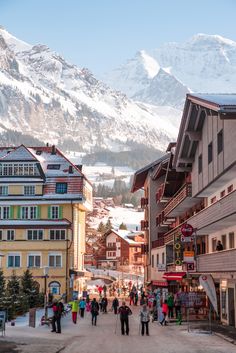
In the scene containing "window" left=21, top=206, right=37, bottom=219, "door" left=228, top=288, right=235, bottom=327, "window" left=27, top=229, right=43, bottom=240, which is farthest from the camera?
"window" left=21, top=206, right=37, bottom=219

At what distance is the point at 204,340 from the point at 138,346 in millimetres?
3649

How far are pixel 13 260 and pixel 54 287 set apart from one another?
5891 millimetres

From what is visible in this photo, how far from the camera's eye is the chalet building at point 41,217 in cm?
7600

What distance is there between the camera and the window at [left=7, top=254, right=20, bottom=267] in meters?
76.5

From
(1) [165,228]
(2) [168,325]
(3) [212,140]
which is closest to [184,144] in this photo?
(3) [212,140]

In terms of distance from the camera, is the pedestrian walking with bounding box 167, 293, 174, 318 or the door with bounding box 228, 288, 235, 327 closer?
the door with bounding box 228, 288, 235, 327

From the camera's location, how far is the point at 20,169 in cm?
8062

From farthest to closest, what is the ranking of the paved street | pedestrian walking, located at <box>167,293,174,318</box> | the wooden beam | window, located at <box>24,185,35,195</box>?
window, located at <box>24,185,35,195</box> → pedestrian walking, located at <box>167,293,174,318</box> → the wooden beam → the paved street

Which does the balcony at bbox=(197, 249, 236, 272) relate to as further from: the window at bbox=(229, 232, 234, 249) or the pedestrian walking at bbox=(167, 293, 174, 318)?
the pedestrian walking at bbox=(167, 293, 174, 318)

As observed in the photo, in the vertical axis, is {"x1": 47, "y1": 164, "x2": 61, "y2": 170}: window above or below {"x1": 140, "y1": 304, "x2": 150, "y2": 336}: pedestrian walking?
above

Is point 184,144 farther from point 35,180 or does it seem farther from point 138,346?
point 35,180

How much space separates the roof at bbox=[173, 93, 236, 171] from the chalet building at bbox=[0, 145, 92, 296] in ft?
98.1

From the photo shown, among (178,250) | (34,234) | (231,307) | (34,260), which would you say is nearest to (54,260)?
(34,260)

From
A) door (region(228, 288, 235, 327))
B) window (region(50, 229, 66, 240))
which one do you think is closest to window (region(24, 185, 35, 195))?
window (region(50, 229, 66, 240))
